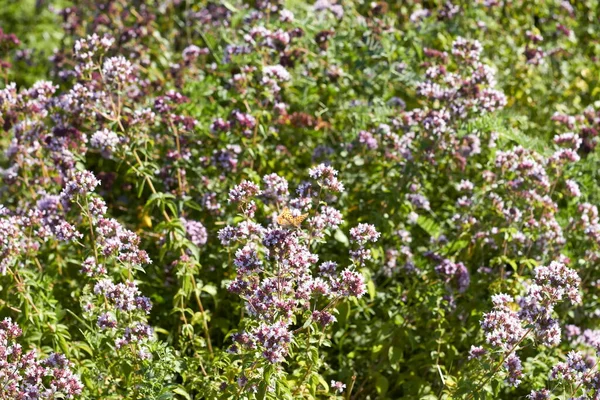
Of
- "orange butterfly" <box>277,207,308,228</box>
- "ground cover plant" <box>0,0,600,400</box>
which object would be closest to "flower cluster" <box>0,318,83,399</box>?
"ground cover plant" <box>0,0,600,400</box>

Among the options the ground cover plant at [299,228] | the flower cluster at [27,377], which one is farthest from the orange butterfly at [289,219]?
the flower cluster at [27,377]

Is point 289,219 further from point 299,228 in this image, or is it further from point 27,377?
point 27,377

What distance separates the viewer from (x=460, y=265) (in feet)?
16.5

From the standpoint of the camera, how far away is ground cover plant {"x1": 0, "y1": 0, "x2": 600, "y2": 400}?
406 cm

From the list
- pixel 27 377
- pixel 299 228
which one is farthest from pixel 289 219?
pixel 27 377

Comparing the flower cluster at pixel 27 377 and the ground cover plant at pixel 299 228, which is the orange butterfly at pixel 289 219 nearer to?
the ground cover plant at pixel 299 228

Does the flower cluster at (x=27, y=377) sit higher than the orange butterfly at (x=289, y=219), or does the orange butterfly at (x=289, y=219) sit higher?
the orange butterfly at (x=289, y=219)

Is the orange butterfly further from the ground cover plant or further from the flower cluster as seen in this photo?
the flower cluster

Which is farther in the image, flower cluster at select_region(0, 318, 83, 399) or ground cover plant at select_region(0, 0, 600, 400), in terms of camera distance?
ground cover plant at select_region(0, 0, 600, 400)

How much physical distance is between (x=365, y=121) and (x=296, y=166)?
73cm

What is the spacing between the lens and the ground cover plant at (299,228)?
4.06 meters

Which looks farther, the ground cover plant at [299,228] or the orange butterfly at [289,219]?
the ground cover plant at [299,228]

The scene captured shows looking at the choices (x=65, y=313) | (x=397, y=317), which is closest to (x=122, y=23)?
(x=65, y=313)

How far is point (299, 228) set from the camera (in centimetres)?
394
